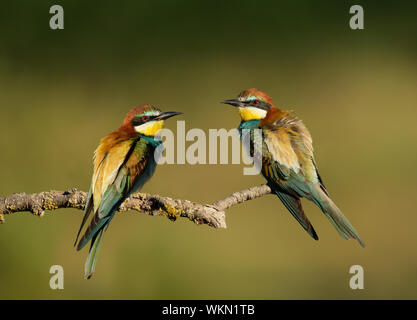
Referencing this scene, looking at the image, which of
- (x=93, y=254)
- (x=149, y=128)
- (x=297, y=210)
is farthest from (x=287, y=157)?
(x=93, y=254)

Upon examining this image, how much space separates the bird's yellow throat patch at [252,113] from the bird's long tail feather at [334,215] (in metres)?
0.32

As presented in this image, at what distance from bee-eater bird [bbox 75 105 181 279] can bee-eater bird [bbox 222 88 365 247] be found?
0.28 m

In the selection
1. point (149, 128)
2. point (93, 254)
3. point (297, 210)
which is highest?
point (149, 128)

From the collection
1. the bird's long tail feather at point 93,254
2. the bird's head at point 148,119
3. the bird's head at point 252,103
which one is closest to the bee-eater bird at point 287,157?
the bird's head at point 252,103

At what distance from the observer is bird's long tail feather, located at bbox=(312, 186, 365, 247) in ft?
4.22

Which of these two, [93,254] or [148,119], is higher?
[148,119]

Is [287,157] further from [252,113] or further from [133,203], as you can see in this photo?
[133,203]

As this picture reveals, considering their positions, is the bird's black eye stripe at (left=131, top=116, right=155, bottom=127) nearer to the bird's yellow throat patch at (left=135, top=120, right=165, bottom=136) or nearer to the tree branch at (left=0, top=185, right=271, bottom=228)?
the bird's yellow throat patch at (left=135, top=120, right=165, bottom=136)

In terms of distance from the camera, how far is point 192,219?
47.3 inches

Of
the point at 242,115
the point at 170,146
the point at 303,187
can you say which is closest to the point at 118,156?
the point at 170,146

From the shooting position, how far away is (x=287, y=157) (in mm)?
1448

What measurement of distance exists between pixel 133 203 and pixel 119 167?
0.13 metres

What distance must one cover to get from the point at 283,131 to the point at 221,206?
405 mm

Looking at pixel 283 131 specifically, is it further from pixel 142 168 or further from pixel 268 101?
pixel 142 168
